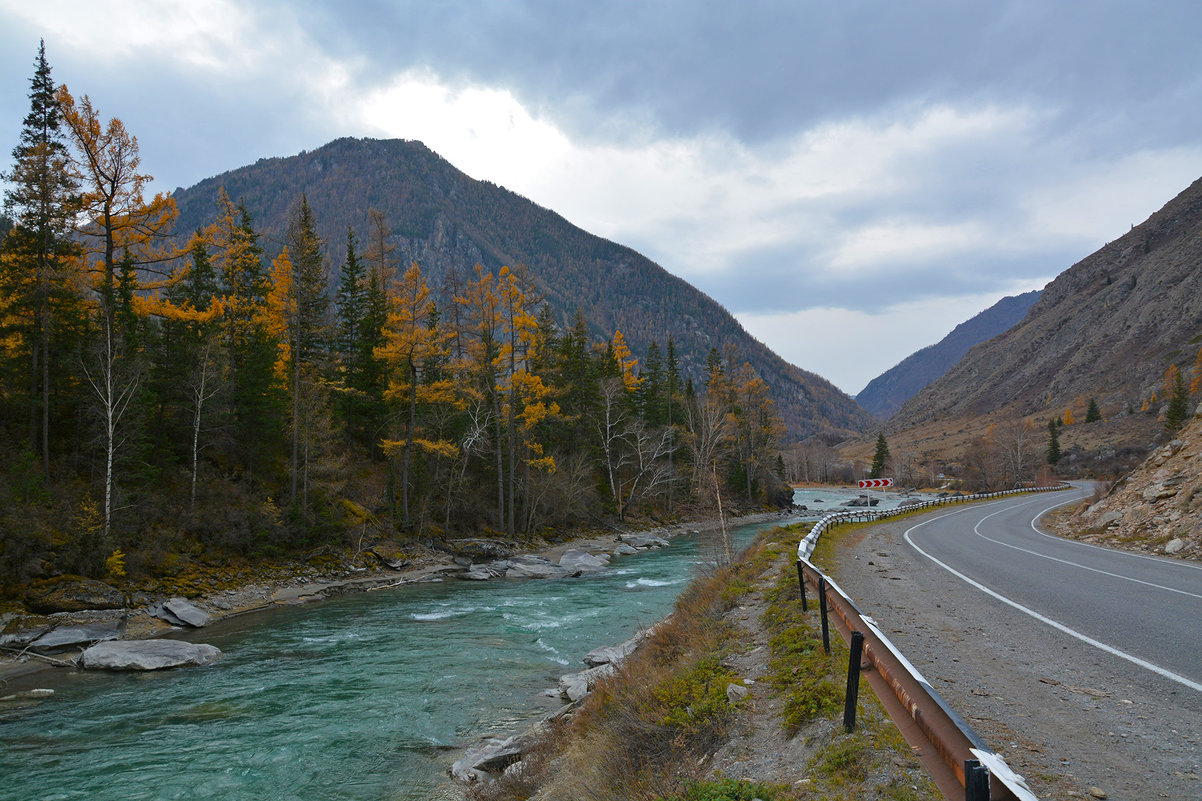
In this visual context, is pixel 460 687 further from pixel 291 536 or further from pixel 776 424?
pixel 776 424

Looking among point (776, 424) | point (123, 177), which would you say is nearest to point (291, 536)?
point (123, 177)

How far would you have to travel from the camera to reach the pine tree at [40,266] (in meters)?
20.8

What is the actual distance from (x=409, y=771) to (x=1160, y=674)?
969cm

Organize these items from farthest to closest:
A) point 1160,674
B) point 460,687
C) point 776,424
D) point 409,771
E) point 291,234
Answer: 1. point 776,424
2. point 291,234
3. point 460,687
4. point 409,771
5. point 1160,674

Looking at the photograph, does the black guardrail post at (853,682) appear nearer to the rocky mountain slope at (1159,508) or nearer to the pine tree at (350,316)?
the rocky mountain slope at (1159,508)

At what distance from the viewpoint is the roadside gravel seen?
13.0 ft

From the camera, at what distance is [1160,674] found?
600 centimetres

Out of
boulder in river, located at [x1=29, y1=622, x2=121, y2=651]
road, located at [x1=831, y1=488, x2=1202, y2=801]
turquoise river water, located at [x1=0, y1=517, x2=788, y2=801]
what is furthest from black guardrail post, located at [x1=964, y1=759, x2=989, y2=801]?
boulder in river, located at [x1=29, y1=622, x2=121, y2=651]

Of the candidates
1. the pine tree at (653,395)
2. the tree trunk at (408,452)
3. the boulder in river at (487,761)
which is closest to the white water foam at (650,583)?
the tree trunk at (408,452)

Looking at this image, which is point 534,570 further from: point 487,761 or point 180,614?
point 487,761

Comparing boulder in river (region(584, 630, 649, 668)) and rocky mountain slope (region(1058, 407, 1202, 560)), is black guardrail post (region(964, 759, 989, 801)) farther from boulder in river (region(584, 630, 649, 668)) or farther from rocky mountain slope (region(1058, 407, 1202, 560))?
rocky mountain slope (region(1058, 407, 1202, 560))

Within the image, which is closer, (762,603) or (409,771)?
(409,771)

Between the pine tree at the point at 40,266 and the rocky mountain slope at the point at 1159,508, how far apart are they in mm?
34941

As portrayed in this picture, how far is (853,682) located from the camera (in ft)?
15.6
